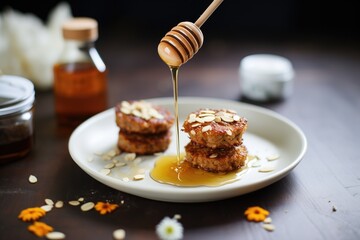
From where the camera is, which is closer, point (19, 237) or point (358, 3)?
point (19, 237)

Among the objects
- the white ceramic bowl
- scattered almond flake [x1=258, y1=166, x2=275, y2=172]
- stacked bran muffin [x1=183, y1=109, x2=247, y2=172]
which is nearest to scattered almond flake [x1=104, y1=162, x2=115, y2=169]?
stacked bran muffin [x1=183, y1=109, x2=247, y2=172]

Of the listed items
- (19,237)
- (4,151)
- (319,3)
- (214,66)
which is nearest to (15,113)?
(4,151)

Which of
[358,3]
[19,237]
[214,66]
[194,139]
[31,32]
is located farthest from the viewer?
[358,3]

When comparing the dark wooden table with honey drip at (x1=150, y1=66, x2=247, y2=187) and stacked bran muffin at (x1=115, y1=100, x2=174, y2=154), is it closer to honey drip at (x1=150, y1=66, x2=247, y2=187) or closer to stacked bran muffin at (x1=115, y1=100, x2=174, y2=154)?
honey drip at (x1=150, y1=66, x2=247, y2=187)

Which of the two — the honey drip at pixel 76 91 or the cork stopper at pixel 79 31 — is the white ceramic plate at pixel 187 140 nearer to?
the honey drip at pixel 76 91

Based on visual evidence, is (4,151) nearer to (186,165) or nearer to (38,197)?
(38,197)

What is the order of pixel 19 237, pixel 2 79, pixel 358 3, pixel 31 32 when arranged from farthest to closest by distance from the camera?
1. pixel 358 3
2. pixel 31 32
3. pixel 2 79
4. pixel 19 237
